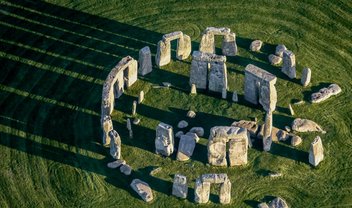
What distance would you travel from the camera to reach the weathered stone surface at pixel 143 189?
40.2 meters

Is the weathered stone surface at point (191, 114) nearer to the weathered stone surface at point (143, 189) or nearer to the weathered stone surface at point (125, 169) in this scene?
the weathered stone surface at point (125, 169)

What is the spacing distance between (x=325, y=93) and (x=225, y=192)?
8.40m

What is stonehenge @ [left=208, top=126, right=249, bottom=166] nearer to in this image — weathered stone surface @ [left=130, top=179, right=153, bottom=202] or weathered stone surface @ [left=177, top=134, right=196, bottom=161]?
weathered stone surface @ [left=177, top=134, right=196, bottom=161]

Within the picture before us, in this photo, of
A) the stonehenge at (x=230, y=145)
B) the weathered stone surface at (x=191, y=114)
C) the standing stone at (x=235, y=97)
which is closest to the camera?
the stonehenge at (x=230, y=145)

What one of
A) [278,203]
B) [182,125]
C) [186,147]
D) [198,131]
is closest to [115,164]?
[186,147]

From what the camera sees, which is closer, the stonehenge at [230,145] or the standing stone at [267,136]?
the stonehenge at [230,145]

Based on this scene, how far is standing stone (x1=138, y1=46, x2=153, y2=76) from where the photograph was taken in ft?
150

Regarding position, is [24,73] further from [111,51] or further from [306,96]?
[306,96]

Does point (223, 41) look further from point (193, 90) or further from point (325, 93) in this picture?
point (325, 93)

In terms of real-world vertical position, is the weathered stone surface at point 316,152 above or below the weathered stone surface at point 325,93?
below

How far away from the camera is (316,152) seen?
41.3 m

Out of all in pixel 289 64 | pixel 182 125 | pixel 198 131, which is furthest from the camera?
pixel 289 64

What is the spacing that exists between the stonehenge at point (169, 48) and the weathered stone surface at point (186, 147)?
5650 mm

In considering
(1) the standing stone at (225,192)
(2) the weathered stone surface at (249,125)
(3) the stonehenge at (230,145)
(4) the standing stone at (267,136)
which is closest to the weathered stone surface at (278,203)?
(1) the standing stone at (225,192)
